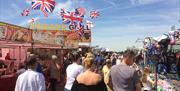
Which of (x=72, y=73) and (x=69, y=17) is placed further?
(x=69, y=17)

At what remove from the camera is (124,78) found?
20.8 feet

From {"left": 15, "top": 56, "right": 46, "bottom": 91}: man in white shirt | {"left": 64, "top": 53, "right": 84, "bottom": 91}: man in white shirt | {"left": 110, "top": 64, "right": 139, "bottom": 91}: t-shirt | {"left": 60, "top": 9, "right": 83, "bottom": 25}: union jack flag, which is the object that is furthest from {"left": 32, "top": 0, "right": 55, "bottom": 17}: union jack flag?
{"left": 110, "top": 64, "right": 139, "bottom": 91}: t-shirt

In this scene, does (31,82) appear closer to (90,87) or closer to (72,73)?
(90,87)

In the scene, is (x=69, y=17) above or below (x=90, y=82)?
above

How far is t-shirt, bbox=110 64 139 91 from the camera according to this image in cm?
629

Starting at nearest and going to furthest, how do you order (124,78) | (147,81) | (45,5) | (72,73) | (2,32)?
(124,78), (72,73), (147,81), (2,32), (45,5)

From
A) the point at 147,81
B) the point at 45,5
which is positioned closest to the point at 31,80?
the point at 147,81

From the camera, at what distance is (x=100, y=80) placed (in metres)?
5.93

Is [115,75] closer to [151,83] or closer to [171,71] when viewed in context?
[151,83]

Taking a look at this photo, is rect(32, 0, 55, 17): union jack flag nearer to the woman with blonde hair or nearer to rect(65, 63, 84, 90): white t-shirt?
rect(65, 63, 84, 90): white t-shirt

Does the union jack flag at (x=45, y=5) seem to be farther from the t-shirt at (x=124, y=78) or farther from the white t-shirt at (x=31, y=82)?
the t-shirt at (x=124, y=78)

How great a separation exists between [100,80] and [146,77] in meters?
5.61

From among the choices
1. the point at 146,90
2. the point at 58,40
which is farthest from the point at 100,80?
the point at 58,40

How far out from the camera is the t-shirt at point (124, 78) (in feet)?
20.6
